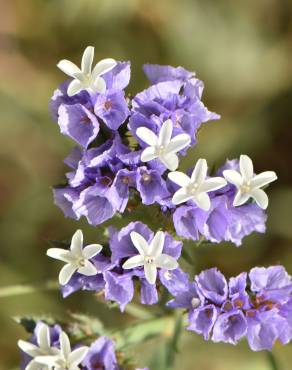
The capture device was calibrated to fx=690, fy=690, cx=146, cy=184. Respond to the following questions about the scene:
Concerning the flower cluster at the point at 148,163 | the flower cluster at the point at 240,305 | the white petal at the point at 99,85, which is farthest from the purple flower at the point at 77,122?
the flower cluster at the point at 240,305

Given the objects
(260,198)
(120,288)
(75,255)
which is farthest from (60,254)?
(260,198)

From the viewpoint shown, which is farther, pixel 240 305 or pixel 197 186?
pixel 240 305

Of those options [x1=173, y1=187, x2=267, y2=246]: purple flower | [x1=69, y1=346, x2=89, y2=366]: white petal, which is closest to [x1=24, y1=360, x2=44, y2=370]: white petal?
[x1=69, y1=346, x2=89, y2=366]: white petal

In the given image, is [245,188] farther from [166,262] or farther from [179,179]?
[166,262]

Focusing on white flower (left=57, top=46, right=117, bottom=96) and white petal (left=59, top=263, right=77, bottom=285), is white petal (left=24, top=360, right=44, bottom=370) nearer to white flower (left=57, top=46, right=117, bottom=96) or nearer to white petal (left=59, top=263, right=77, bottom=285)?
white petal (left=59, top=263, right=77, bottom=285)

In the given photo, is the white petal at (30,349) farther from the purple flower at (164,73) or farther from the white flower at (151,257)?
the purple flower at (164,73)

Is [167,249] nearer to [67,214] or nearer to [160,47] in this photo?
[67,214]

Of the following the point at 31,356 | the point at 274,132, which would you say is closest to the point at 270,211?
the point at 274,132
